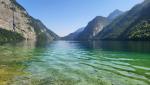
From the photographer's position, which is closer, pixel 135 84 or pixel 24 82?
pixel 135 84

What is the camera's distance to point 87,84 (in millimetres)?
32375

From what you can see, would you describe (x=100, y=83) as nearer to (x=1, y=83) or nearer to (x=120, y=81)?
(x=120, y=81)

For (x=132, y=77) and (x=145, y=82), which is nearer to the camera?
(x=145, y=82)

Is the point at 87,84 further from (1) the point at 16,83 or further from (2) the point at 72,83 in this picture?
(1) the point at 16,83

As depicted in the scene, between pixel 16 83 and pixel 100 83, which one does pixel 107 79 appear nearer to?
pixel 100 83

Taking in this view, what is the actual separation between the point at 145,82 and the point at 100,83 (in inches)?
223

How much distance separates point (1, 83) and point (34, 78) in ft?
17.6

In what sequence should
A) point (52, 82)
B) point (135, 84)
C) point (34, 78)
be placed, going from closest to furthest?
point (135, 84)
point (52, 82)
point (34, 78)

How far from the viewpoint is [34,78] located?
119 feet

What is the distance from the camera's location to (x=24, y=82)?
3347 cm

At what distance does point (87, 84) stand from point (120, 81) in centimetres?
450

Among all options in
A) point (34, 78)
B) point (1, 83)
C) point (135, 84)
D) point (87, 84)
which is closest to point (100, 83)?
point (87, 84)

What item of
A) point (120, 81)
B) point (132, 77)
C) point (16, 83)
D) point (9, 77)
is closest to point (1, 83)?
point (16, 83)

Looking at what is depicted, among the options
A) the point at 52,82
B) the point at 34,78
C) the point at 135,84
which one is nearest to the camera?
the point at 135,84
